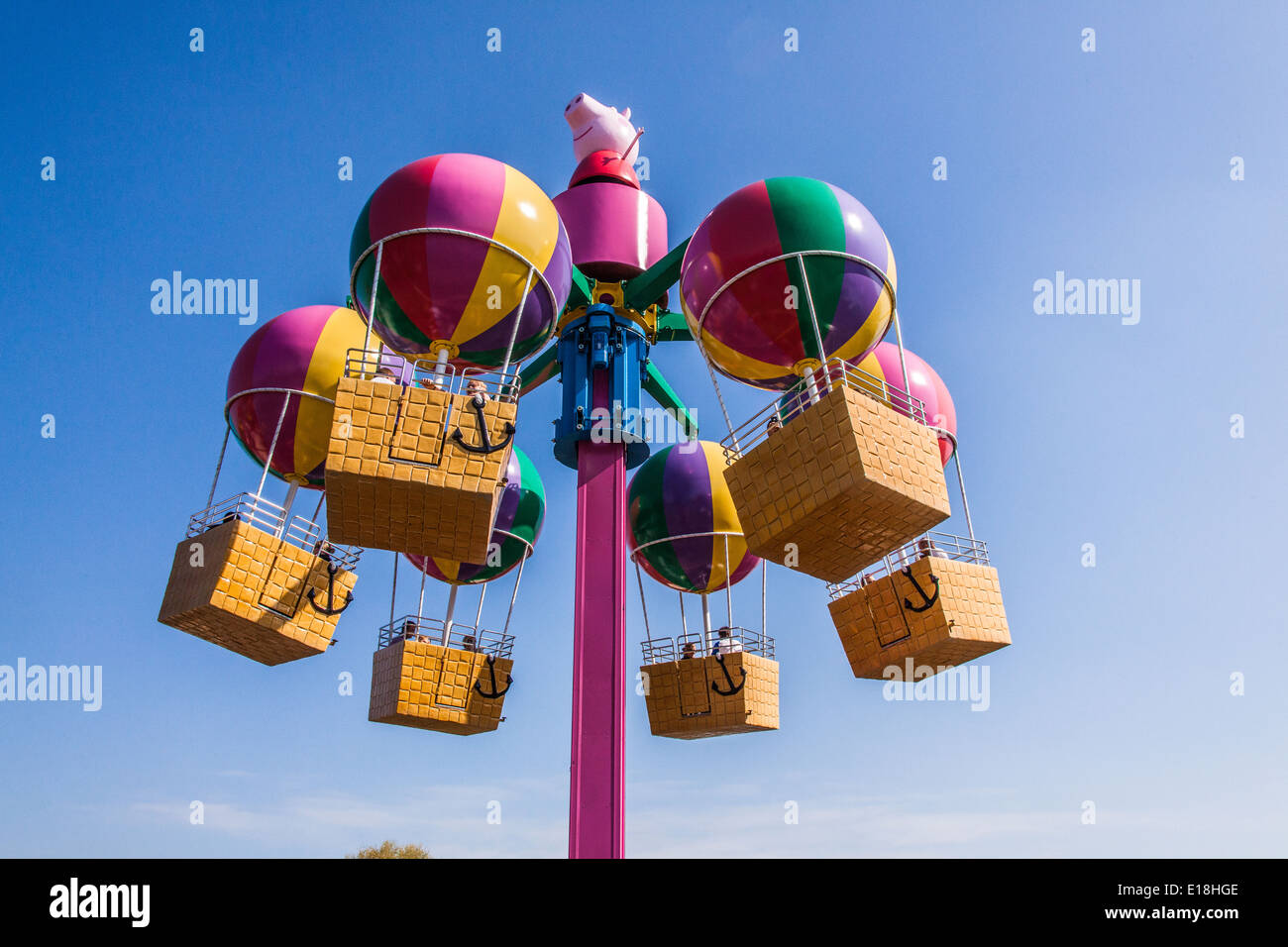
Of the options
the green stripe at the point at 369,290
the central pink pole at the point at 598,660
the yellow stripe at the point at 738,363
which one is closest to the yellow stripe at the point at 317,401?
the green stripe at the point at 369,290

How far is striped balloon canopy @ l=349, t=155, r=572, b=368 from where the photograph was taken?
8.84 m

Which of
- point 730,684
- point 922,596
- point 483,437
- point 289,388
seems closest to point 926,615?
point 922,596

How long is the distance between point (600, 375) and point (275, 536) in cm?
452

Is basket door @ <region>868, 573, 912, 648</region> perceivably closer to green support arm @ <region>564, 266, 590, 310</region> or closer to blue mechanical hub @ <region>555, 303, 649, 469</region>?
blue mechanical hub @ <region>555, 303, 649, 469</region>

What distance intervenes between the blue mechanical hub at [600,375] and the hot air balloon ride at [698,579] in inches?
31.6

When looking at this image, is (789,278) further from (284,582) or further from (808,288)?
(284,582)

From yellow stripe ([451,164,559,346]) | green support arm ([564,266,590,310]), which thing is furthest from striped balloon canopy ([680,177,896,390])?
green support arm ([564,266,590,310])

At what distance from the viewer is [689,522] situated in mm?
12977

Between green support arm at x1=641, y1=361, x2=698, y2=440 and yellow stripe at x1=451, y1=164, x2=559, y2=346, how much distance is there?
4600 mm

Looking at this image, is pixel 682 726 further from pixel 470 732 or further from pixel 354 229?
pixel 354 229

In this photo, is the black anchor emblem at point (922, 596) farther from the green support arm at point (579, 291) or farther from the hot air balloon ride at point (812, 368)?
the green support arm at point (579, 291)

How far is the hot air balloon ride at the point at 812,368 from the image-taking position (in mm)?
7840

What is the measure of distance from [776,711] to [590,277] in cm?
632

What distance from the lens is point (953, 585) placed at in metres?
10.3
